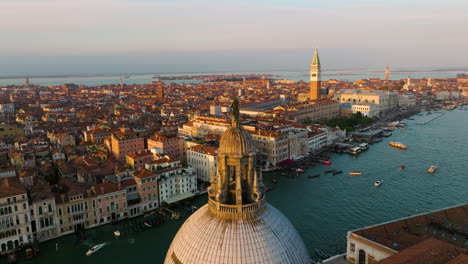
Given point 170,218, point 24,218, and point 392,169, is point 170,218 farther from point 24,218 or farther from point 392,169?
point 392,169

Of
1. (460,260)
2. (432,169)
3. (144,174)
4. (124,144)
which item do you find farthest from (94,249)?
(432,169)

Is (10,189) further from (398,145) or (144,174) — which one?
(398,145)

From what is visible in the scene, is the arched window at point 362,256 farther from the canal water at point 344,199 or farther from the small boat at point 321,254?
the canal water at point 344,199

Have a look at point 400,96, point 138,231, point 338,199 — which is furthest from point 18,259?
point 400,96

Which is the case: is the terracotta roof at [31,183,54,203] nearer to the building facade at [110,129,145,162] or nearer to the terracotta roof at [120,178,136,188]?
the terracotta roof at [120,178,136,188]

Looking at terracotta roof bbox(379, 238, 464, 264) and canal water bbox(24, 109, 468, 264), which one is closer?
terracotta roof bbox(379, 238, 464, 264)

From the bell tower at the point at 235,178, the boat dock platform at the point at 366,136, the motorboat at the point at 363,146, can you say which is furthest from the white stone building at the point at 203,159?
the boat dock platform at the point at 366,136

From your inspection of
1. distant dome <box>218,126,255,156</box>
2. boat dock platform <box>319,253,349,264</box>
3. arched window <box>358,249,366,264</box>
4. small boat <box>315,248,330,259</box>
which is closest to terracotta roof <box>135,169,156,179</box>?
small boat <box>315,248,330,259</box>
